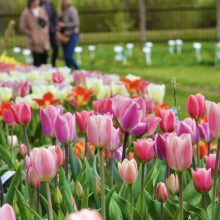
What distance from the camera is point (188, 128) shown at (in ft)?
7.60

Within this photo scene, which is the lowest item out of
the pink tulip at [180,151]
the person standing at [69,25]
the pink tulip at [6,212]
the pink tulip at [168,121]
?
the person standing at [69,25]

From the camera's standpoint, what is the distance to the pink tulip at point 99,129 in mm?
1912

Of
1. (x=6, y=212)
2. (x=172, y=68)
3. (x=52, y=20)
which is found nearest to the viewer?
(x=6, y=212)

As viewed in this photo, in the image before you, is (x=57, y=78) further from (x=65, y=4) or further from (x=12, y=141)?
(x=65, y=4)

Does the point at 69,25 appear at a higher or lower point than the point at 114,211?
lower

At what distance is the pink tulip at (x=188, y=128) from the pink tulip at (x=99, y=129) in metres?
0.43

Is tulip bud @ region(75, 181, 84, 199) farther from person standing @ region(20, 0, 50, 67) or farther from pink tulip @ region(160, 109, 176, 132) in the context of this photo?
person standing @ region(20, 0, 50, 67)

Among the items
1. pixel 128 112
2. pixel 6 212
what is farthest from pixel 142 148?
pixel 6 212

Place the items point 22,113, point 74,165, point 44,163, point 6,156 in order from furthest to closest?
1. point 6,156
2. point 74,165
3. point 22,113
4. point 44,163

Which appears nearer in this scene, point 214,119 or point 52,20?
point 214,119

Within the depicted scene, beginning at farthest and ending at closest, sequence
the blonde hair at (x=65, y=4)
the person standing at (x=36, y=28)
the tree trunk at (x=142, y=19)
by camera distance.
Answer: the tree trunk at (x=142, y=19) → the blonde hair at (x=65, y=4) → the person standing at (x=36, y=28)

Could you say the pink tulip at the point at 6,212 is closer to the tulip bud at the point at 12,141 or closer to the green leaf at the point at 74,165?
the green leaf at the point at 74,165

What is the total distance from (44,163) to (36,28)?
36.5ft

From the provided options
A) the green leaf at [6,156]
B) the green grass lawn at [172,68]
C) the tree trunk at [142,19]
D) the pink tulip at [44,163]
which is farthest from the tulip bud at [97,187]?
the tree trunk at [142,19]
